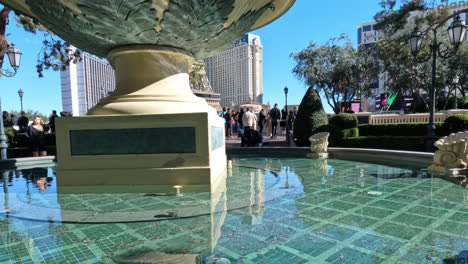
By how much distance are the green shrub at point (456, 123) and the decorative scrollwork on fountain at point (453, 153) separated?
6.25 meters

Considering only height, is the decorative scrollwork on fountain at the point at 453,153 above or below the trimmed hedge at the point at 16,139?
below

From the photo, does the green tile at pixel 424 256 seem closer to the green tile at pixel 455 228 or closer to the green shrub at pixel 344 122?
the green tile at pixel 455 228

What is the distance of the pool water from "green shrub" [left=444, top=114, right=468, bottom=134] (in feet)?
23.4

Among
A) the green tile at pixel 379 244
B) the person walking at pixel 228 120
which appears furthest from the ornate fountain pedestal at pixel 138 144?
the person walking at pixel 228 120

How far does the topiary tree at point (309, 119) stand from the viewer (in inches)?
443

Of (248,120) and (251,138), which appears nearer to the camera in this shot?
(251,138)

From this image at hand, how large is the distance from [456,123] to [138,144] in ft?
35.0

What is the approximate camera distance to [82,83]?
158ft

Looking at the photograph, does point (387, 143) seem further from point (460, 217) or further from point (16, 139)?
point (16, 139)

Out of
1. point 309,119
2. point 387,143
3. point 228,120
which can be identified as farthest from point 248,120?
point 228,120

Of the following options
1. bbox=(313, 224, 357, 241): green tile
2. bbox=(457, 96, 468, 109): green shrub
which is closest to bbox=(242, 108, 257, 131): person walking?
bbox=(313, 224, 357, 241): green tile

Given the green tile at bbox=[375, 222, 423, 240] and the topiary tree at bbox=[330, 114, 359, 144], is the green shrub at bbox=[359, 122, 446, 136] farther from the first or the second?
the green tile at bbox=[375, 222, 423, 240]

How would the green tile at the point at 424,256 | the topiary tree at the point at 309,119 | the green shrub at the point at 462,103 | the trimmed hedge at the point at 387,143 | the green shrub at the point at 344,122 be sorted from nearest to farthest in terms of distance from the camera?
the green tile at the point at 424,256
the trimmed hedge at the point at 387,143
the green shrub at the point at 344,122
the topiary tree at the point at 309,119
the green shrub at the point at 462,103

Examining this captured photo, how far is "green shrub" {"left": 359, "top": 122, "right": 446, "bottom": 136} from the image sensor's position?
10.6 m
